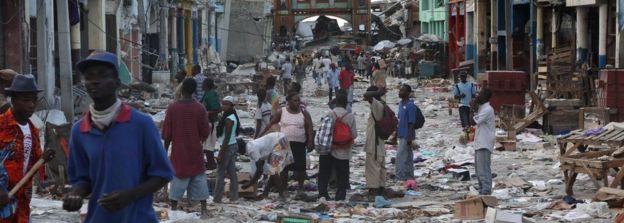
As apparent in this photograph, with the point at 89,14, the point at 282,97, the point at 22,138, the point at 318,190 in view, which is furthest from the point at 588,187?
the point at 282,97

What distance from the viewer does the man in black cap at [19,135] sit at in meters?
6.70

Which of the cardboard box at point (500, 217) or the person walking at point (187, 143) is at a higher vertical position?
the person walking at point (187, 143)

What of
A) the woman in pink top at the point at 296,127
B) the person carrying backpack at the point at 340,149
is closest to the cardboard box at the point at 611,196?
the person carrying backpack at the point at 340,149

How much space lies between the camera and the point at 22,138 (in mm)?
6789

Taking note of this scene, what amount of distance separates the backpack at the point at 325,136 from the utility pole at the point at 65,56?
5474mm

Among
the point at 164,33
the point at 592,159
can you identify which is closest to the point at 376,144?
the point at 592,159

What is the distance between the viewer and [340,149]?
12.2 metres

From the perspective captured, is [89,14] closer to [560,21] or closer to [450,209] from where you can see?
[560,21]

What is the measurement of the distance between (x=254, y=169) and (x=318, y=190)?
88 centimetres

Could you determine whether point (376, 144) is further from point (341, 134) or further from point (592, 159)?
point (592, 159)

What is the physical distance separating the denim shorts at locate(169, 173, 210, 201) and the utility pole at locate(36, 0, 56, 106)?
7.61 metres

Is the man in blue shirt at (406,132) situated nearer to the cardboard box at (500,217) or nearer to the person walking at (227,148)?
the person walking at (227,148)

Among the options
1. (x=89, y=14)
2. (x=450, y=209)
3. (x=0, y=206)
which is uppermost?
(x=89, y=14)

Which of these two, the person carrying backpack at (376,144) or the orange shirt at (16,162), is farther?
the person carrying backpack at (376,144)
